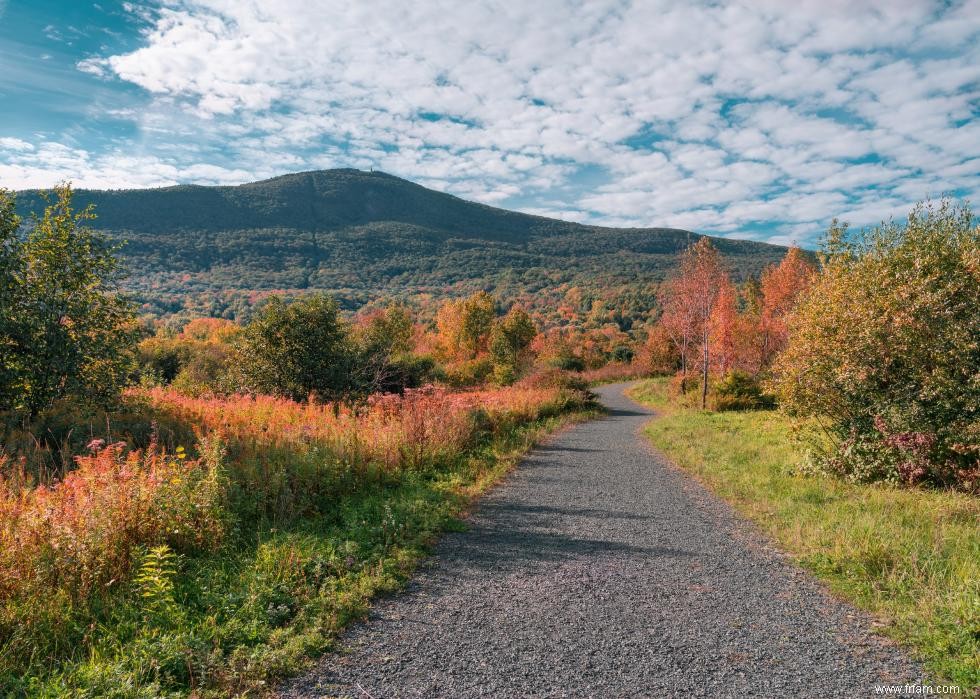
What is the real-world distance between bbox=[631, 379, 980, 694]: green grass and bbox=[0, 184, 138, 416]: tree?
37.6ft

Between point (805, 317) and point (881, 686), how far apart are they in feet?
27.8

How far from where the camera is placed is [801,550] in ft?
20.0

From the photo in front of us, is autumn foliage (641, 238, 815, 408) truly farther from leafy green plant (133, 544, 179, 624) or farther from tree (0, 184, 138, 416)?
leafy green plant (133, 544, 179, 624)

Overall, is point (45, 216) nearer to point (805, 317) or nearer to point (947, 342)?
point (805, 317)

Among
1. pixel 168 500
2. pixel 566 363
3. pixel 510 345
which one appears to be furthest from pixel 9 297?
pixel 510 345

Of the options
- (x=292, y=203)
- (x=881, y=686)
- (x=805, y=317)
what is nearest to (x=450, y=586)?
(x=881, y=686)

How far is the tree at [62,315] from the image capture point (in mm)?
9344

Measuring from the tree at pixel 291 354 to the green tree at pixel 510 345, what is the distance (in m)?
15.8

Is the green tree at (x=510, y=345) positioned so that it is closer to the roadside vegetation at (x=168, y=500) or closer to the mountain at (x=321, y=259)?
the roadside vegetation at (x=168, y=500)

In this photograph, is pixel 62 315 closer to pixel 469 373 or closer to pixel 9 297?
pixel 9 297

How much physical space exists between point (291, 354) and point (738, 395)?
21.3 meters

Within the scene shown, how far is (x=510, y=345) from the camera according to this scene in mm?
48875

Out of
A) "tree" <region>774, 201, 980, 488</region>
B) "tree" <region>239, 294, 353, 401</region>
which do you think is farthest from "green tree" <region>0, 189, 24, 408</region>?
"tree" <region>774, 201, 980, 488</region>

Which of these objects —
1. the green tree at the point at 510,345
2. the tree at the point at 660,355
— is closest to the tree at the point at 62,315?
the green tree at the point at 510,345
